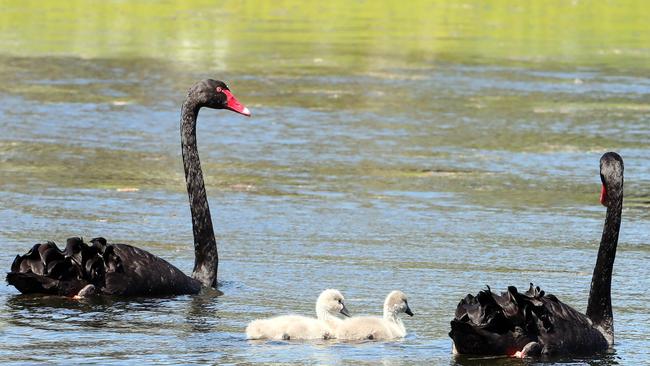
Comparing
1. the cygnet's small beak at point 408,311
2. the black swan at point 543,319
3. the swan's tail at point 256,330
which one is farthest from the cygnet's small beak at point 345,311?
the black swan at point 543,319

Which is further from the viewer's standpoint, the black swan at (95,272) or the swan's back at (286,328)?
the black swan at (95,272)

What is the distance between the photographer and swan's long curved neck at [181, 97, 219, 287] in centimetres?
911

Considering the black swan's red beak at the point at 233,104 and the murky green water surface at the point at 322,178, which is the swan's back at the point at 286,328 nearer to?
the murky green water surface at the point at 322,178

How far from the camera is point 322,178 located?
13.4m

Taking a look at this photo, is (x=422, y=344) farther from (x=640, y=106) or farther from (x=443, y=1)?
(x=443, y=1)

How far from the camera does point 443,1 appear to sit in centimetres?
4241

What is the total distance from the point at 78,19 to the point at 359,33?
6.87m

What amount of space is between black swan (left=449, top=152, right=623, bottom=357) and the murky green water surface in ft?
0.40

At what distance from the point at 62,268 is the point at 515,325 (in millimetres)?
2717

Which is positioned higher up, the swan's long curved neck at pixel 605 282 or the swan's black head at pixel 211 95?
the swan's black head at pixel 211 95

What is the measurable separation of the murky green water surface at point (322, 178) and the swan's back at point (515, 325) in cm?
12

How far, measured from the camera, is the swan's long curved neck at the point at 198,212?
911 cm

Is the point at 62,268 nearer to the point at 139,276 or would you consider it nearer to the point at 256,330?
the point at 139,276

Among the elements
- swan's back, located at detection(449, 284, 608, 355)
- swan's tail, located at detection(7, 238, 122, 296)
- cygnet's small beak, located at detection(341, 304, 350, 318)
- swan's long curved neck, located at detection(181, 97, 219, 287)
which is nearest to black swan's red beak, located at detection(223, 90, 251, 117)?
swan's long curved neck, located at detection(181, 97, 219, 287)
